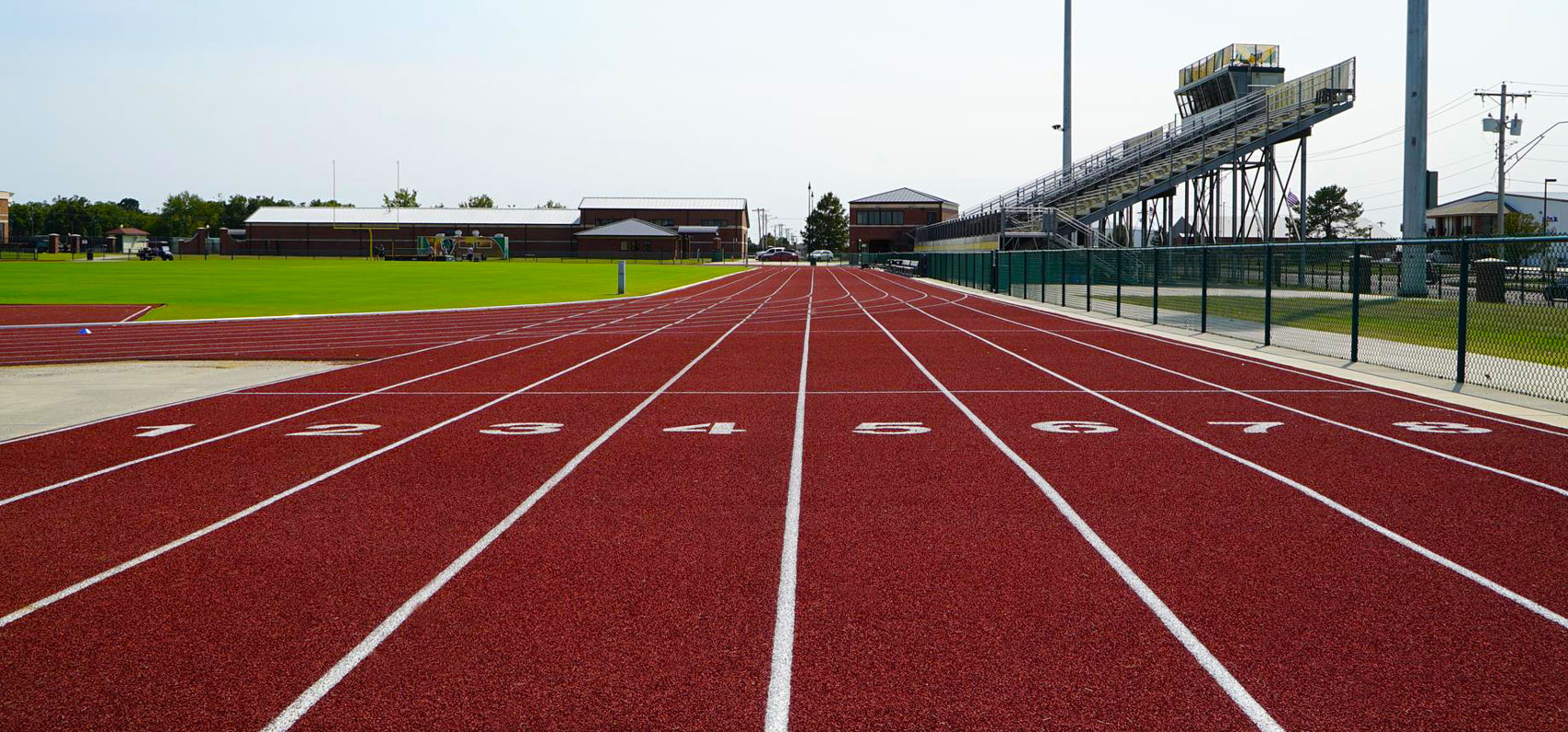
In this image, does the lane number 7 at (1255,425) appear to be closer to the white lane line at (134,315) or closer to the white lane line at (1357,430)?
the white lane line at (1357,430)

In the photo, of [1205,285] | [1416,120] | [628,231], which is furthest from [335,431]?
[628,231]

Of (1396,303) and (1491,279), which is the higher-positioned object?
(1491,279)

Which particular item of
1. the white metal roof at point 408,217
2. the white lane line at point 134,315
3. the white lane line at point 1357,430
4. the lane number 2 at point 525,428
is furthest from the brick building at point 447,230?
the lane number 2 at point 525,428

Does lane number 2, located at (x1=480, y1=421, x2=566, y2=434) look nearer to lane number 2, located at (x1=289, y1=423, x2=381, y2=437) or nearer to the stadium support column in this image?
lane number 2, located at (x1=289, y1=423, x2=381, y2=437)

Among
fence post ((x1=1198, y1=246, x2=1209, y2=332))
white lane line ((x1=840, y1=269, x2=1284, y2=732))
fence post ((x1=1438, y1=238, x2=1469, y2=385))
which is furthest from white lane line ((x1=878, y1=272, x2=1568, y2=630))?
fence post ((x1=1198, y1=246, x2=1209, y2=332))

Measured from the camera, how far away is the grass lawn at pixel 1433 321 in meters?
13.9

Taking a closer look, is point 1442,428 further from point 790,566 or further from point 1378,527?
point 790,566

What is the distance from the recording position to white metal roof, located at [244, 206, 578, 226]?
125m

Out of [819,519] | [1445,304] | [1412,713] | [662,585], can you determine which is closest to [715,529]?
[819,519]

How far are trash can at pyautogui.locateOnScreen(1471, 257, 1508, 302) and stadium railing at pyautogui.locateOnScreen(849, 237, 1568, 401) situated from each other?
2 centimetres

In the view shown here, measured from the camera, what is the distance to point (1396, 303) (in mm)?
16906

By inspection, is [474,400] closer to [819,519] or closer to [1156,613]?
[819,519]

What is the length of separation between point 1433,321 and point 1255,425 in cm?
734

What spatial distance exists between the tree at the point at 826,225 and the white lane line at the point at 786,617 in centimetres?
14424
